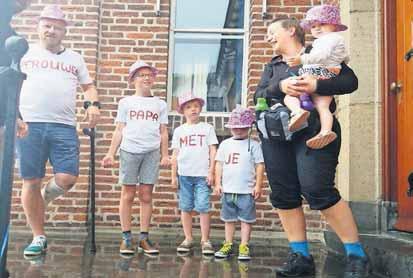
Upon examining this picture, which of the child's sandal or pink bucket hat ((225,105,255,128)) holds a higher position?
pink bucket hat ((225,105,255,128))

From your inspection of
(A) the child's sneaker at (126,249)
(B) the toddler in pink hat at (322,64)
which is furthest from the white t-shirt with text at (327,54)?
(A) the child's sneaker at (126,249)

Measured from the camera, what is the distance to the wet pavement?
3572 millimetres

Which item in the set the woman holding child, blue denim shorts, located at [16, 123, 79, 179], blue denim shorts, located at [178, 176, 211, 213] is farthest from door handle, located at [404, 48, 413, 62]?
blue denim shorts, located at [16, 123, 79, 179]

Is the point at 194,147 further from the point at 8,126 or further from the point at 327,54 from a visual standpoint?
the point at 8,126

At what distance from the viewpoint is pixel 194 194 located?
16.5 ft

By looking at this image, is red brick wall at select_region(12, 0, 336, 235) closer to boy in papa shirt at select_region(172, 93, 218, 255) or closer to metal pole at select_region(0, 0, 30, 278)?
boy in papa shirt at select_region(172, 93, 218, 255)

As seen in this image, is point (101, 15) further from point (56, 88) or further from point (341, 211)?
point (341, 211)

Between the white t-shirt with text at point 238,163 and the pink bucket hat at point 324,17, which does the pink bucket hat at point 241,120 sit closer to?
the white t-shirt with text at point 238,163

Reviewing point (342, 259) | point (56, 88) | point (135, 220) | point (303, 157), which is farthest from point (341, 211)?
point (135, 220)

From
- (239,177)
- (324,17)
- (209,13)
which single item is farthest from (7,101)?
(209,13)

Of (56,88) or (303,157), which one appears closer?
(303,157)

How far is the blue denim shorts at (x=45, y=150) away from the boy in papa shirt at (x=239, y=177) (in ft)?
4.62

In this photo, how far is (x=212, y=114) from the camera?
6.37 metres

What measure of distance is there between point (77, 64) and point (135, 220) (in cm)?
221
